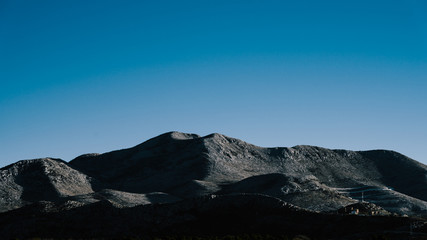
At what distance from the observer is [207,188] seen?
468 feet

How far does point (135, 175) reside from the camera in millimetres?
174000

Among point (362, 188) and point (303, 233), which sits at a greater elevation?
point (362, 188)

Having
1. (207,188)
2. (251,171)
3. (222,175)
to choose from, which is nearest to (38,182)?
(207,188)

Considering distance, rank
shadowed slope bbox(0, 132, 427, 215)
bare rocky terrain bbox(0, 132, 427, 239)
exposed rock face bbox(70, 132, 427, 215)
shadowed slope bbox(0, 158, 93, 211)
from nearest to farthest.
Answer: bare rocky terrain bbox(0, 132, 427, 239) → shadowed slope bbox(0, 132, 427, 215) → exposed rock face bbox(70, 132, 427, 215) → shadowed slope bbox(0, 158, 93, 211)

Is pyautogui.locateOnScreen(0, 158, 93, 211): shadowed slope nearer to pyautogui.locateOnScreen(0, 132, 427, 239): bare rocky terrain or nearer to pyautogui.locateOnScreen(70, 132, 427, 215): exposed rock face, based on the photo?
pyautogui.locateOnScreen(0, 132, 427, 239): bare rocky terrain

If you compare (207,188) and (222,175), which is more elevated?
(222,175)

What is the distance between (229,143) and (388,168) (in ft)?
198

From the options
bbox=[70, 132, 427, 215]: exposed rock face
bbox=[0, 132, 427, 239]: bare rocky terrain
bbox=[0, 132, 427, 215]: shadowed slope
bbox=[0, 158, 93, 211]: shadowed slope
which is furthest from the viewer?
bbox=[0, 158, 93, 211]: shadowed slope

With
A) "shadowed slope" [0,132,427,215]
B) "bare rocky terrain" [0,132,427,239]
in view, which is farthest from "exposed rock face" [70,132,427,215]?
"bare rocky terrain" [0,132,427,239]

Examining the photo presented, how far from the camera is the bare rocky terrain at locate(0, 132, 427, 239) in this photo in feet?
281

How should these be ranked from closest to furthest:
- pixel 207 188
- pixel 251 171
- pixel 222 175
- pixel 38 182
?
pixel 207 188
pixel 38 182
pixel 222 175
pixel 251 171

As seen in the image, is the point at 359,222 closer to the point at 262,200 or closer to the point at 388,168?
the point at 262,200

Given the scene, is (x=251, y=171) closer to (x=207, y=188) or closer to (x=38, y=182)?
(x=207, y=188)

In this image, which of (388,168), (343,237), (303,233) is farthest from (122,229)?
(388,168)
